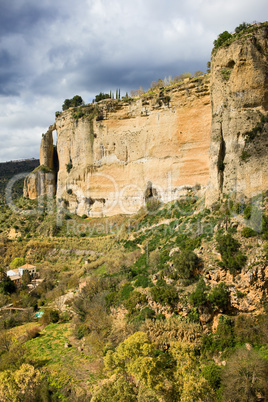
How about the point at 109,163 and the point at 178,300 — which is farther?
the point at 109,163

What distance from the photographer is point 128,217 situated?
2691 cm

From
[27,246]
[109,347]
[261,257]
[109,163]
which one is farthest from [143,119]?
[109,347]

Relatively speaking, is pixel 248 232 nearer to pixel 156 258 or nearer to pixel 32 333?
pixel 156 258

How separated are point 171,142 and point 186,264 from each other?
14.3m

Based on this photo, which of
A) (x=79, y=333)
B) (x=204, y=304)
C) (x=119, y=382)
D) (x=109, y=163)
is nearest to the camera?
(x=119, y=382)

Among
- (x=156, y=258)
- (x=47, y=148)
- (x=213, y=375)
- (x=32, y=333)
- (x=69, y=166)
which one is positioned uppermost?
(x=47, y=148)

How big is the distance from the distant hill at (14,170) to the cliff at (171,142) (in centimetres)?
743

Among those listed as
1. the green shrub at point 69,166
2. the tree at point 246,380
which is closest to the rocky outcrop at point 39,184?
the green shrub at point 69,166

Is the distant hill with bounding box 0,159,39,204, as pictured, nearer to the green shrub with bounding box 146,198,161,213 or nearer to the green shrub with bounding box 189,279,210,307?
the green shrub with bounding box 146,198,161,213

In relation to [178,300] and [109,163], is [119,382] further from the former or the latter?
[109,163]

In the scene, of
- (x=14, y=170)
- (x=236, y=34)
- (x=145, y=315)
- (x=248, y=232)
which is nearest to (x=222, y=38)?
(x=236, y=34)

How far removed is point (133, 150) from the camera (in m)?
28.1

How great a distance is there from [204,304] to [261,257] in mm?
3125

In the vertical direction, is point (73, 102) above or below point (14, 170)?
above
